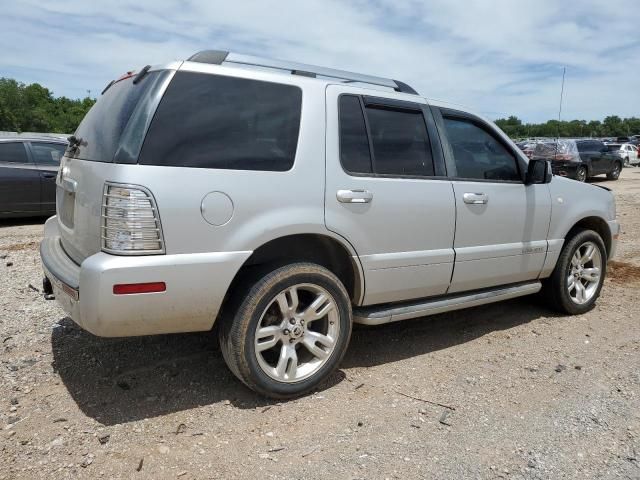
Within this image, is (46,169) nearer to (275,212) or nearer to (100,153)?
(100,153)

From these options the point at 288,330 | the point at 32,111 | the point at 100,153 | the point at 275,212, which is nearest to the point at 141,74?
the point at 100,153

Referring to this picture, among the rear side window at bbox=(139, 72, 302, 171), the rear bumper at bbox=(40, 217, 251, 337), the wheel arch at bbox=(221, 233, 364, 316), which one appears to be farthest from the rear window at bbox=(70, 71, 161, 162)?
the wheel arch at bbox=(221, 233, 364, 316)

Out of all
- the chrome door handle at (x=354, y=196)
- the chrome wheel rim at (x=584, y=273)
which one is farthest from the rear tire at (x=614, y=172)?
the chrome door handle at (x=354, y=196)

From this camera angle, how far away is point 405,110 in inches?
152

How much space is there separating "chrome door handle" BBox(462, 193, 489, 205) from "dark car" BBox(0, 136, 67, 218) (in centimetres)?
759

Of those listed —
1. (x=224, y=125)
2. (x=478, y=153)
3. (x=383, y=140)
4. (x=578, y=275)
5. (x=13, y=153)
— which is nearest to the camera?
(x=224, y=125)

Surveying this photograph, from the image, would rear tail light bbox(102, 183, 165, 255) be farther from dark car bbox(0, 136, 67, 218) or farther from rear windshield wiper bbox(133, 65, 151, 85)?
dark car bbox(0, 136, 67, 218)

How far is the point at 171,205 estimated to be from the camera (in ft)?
9.14

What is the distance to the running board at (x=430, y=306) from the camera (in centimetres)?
365

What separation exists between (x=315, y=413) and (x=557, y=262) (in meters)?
2.82

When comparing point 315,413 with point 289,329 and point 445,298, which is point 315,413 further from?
point 445,298

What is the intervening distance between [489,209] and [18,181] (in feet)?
26.1

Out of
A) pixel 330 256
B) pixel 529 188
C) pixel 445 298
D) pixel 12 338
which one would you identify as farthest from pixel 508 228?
pixel 12 338

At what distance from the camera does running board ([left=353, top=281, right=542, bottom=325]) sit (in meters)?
3.65
